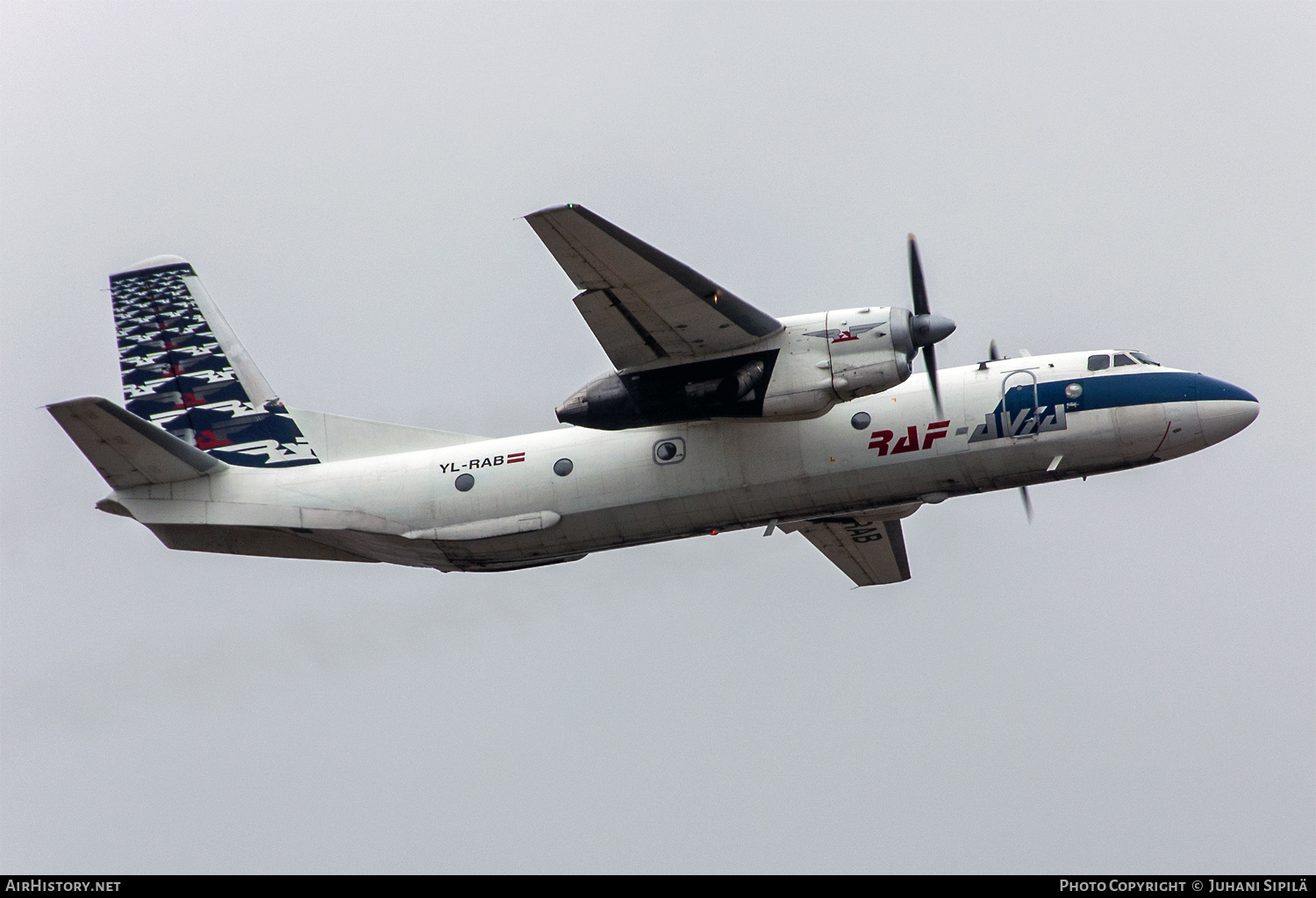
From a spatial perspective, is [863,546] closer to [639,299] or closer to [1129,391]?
[1129,391]

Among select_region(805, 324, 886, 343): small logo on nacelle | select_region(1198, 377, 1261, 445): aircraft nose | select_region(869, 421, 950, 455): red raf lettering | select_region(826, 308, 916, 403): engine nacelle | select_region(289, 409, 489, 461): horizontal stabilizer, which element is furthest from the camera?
select_region(289, 409, 489, 461): horizontal stabilizer

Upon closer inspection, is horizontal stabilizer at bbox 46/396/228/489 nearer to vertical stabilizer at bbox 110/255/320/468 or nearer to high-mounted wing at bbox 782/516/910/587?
vertical stabilizer at bbox 110/255/320/468

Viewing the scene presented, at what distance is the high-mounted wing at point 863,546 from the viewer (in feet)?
82.6

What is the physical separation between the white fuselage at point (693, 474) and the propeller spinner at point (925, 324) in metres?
0.82

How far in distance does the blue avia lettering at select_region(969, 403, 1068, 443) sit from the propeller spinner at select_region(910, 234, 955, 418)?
856mm

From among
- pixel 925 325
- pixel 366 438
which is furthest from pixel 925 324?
pixel 366 438

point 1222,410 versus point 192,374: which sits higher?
point 192,374

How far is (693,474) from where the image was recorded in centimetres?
2223

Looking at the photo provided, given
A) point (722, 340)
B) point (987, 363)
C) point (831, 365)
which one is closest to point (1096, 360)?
point (987, 363)

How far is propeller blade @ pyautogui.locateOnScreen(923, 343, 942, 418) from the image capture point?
21.0m

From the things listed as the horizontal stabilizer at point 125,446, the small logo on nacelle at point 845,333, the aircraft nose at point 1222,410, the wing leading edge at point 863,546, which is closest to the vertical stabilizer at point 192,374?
the horizontal stabilizer at point 125,446

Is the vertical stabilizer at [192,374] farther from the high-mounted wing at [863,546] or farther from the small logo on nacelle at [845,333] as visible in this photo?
the small logo on nacelle at [845,333]

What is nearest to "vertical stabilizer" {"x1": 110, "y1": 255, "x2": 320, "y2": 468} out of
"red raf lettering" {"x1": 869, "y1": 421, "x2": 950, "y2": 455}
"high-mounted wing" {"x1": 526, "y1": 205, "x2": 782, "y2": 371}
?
"high-mounted wing" {"x1": 526, "y1": 205, "x2": 782, "y2": 371}

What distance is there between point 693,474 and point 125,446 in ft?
30.6
